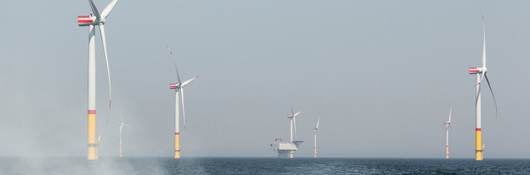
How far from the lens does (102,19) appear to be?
83.4 meters

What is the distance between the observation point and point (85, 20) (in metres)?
82.6

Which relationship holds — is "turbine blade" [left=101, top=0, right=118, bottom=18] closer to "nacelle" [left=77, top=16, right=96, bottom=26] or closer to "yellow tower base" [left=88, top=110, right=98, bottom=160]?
"nacelle" [left=77, top=16, right=96, bottom=26]

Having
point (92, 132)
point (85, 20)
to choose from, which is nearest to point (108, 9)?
point (85, 20)

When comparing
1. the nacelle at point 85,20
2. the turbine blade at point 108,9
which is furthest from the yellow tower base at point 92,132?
the turbine blade at point 108,9

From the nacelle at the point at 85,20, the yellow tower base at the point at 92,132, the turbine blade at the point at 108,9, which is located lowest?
the yellow tower base at the point at 92,132

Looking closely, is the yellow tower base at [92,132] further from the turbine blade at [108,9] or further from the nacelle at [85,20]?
the turbine blade at [108,9]

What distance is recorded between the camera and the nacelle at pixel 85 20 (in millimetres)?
82062

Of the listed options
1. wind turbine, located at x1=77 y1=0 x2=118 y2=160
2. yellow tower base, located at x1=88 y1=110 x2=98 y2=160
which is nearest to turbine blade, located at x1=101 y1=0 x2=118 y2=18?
wind turbine, located at x1=77 y1=0 x2=118 y2=160

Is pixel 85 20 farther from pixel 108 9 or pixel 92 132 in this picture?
pixel 92 132

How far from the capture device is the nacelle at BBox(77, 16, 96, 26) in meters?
82.1

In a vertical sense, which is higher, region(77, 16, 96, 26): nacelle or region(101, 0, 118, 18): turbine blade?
region(101, 0, 118, 18): turbine blade

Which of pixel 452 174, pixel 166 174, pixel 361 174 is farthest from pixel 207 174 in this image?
pixel 452 174

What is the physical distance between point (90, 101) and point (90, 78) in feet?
9.96

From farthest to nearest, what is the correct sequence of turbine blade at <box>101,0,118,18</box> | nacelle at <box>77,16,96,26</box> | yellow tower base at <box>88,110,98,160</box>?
turbine blade at <box>101,0,118,18</box>, nacelle at <box>77,16,96,26</box>, yellow tower base at <box>88,110,98,160</box>
